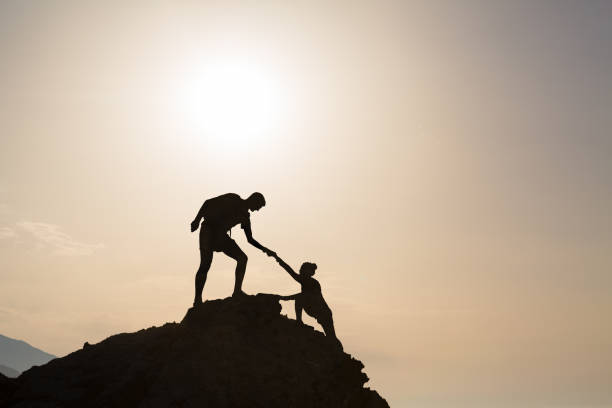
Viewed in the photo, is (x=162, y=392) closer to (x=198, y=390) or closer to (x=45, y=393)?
(x=198, y=390)

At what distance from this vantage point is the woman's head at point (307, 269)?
2044 centimetres


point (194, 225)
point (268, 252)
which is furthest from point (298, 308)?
point (194, 225)

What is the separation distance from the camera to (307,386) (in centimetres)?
1664

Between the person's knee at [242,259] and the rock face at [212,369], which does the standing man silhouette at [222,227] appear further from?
the rock face at [212,369]

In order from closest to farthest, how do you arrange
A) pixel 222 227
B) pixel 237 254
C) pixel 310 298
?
1. pixel 237 254
2. pixel 222 227
3. pixel 310 298

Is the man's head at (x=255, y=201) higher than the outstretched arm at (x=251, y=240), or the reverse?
the man's head at (x=255, y=201)

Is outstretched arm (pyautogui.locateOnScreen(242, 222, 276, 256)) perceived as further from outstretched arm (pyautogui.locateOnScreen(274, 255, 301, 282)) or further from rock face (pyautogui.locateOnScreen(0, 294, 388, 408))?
rock face (pyautogui.locateOnScreen(0, 294, 388, 408))

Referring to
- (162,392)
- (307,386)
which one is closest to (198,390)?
(162,392)

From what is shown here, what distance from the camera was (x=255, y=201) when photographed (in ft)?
61.3

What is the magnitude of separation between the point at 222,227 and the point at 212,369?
175 inches

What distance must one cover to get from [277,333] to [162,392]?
4441 millimetres

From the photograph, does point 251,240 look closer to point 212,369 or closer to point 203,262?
point 203,262

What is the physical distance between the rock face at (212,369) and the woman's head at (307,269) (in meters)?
1.76

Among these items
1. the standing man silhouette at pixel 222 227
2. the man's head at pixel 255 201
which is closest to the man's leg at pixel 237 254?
the standing man silhouette at pixel 222 227
